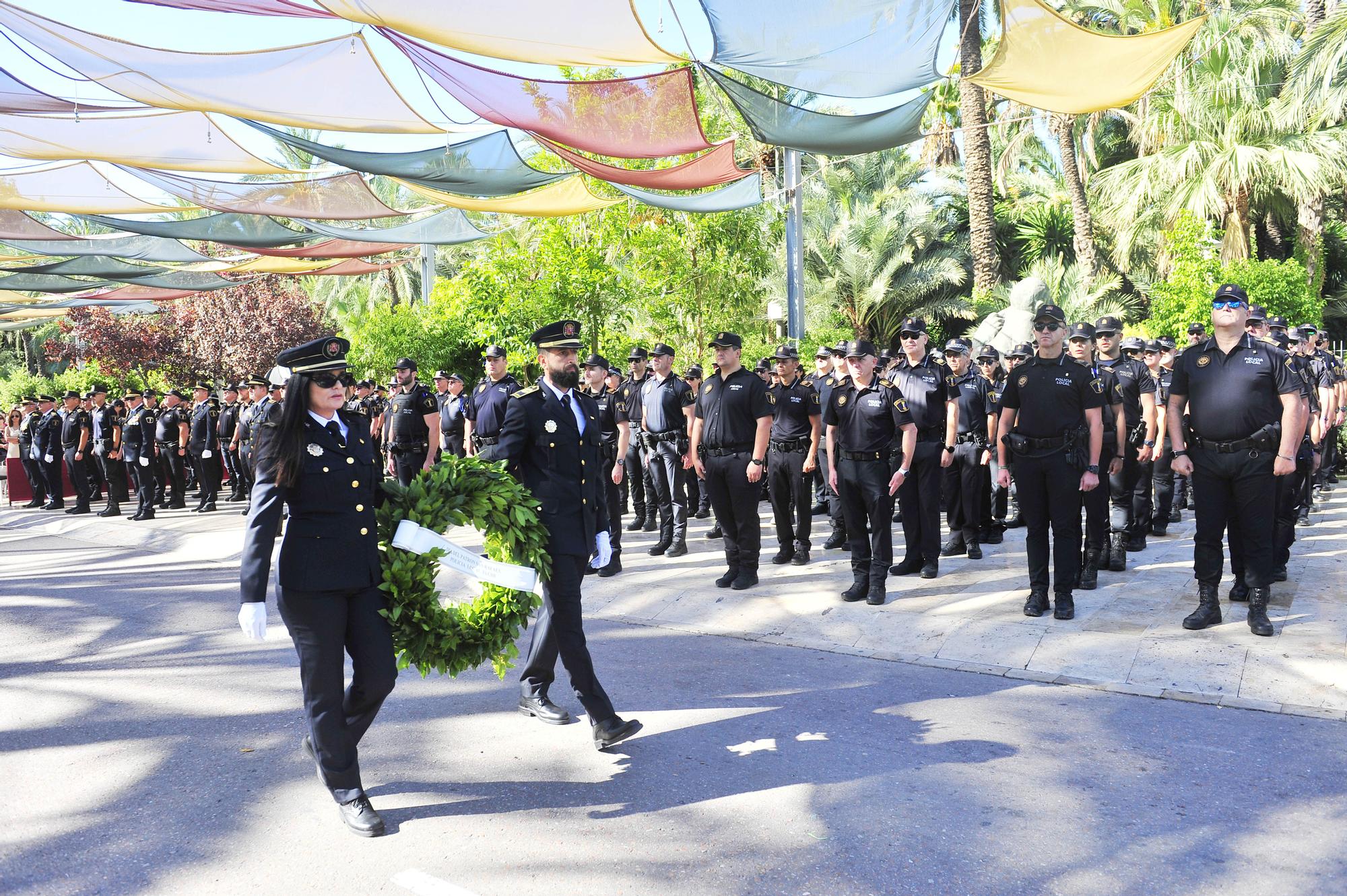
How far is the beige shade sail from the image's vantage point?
703 centimetres

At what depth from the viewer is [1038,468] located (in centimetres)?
681

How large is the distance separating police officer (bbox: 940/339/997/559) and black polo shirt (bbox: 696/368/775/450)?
193 cm

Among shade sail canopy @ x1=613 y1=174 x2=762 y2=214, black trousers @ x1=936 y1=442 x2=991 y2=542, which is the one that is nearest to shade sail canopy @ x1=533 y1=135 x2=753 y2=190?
shade sail canopy @ x1=613 y1=174 x2=762 y2=214

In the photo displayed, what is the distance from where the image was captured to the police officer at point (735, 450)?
318 inches

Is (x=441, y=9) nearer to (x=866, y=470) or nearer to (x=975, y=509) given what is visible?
(x=866, y=470)

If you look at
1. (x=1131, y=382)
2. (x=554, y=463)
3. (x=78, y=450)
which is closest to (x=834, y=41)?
(x=1131, y=382)

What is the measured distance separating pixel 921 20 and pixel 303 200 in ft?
27.4

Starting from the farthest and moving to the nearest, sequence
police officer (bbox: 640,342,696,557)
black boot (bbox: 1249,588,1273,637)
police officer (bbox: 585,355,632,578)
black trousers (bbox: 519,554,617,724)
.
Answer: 1. police officer (bbox: 640,342,696,557)
2. police officer (bbox: 585,355,632,578)
3. black boot (bbox: 1249,588,1273,637)
4. black trousers (bbox: 519,554,617,724)

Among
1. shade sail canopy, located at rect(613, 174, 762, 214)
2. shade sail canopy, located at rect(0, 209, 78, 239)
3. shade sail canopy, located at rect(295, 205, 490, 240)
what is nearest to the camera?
shade sail canopy, located at rect(613, 174, 762, 214)

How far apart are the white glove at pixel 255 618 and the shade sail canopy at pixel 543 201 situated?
29.7ft

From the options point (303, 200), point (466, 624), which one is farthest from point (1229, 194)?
point (466, 624)

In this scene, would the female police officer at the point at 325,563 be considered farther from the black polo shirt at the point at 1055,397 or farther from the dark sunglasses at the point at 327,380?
the black polo shirt at the point at 1055,397

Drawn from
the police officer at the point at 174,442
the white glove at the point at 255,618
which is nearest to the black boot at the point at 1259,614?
the white glove at the point at 255,618

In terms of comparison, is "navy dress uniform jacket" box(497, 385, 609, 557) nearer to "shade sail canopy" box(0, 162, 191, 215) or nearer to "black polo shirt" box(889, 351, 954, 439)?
"black polo shirt" box(889, 351, 954, 439)
